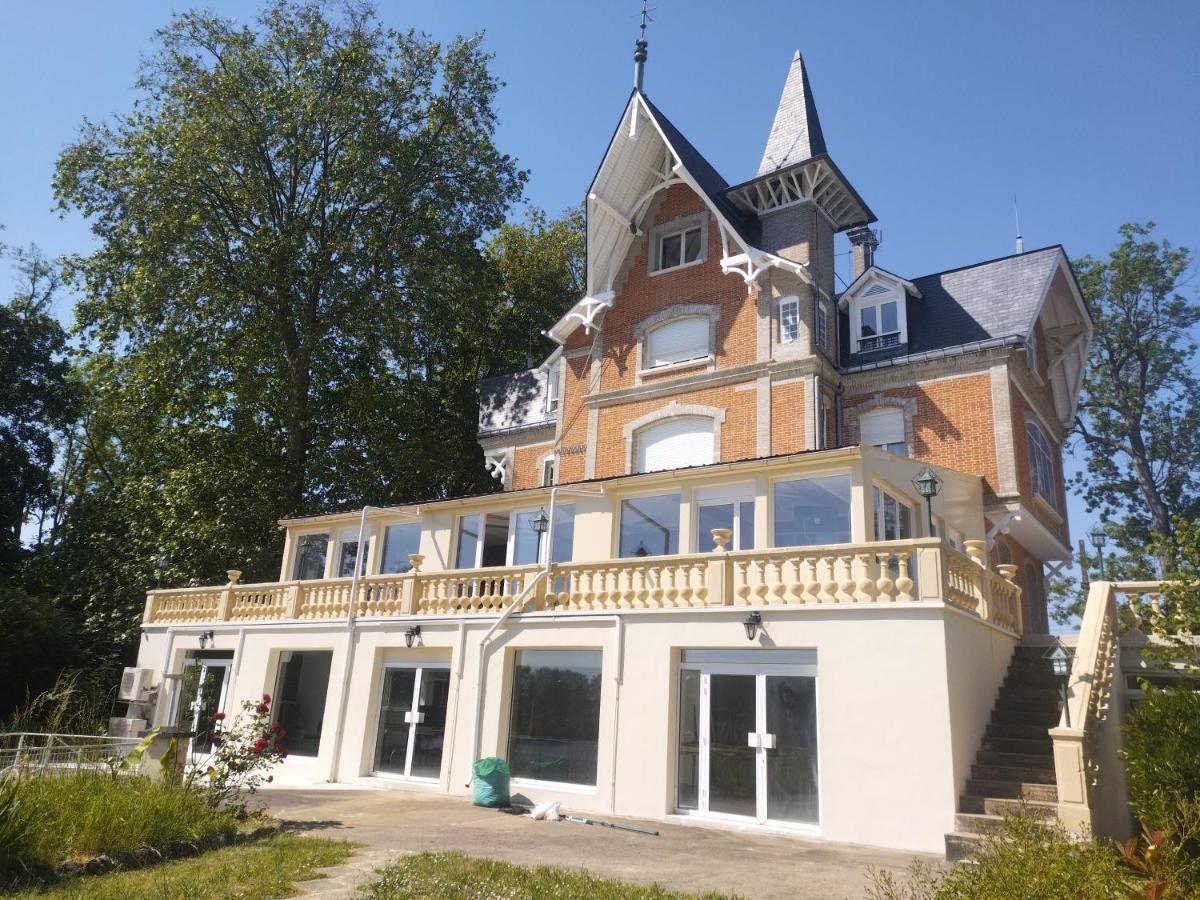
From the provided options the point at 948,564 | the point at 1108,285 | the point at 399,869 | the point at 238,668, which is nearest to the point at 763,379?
the point at 948,564

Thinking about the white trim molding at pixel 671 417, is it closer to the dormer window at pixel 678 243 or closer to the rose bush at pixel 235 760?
the dormer window at pixel 678 243

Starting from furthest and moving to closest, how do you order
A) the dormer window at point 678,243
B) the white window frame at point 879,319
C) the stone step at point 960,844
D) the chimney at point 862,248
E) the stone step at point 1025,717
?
the chimney at point 862,248 < the dormer window at point 678,243 < the white window frame at point 879,319 < the stone step at point 1025,717 < the stone step at point 960,844

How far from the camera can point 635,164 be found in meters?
23.7

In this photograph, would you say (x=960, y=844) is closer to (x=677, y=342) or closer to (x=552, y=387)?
(x=677, y=342)

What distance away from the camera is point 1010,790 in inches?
414

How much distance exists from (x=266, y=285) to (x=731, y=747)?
2295 cm

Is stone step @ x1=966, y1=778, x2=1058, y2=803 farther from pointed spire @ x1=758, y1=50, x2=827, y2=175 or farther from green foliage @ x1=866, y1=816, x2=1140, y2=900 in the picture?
pointed spire @ x1=758, y1=50, x2=827, y2=175

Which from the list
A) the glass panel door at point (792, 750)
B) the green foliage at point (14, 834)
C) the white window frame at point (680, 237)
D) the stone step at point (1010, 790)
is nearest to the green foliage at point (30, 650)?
the green foliage at point (14, 834)

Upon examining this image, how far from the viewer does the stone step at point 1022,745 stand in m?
11.5

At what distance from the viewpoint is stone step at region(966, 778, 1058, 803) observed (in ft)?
33.6

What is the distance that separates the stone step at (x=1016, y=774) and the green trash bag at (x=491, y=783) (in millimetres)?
6969

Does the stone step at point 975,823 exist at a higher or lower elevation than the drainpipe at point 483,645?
lower

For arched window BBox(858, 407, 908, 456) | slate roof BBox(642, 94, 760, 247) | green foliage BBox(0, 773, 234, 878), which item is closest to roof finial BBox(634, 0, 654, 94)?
slate roof BBox(642, 94, 760, 247)

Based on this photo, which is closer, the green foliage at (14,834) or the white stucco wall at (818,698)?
the green foliage at (14,834)
